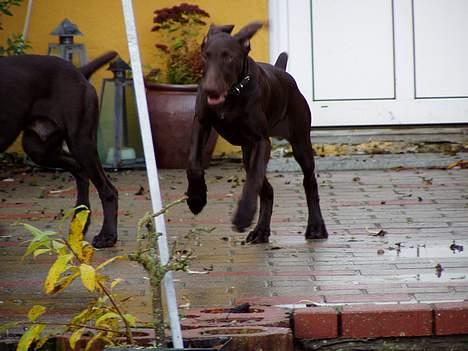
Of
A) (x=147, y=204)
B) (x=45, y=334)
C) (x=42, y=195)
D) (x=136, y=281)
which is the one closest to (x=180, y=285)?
(x=136, y=281)

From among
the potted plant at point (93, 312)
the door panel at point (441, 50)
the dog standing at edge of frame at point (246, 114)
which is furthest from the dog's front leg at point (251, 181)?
the door panel at point (441, 50)

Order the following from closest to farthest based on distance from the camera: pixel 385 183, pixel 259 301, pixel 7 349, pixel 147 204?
pixel 7 349 → pixel 259 301 → pixel 147 204 → pixel 385 183

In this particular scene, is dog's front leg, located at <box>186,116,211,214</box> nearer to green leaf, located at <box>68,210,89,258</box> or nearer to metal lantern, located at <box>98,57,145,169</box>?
green leaf, located at <box>68,210,89,258</box>

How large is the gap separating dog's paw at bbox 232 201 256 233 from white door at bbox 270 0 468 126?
15.1 ft

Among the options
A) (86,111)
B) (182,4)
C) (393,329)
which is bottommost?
(393,329)

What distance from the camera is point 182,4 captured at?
10.4 m

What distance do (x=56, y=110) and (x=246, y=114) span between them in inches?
52.0

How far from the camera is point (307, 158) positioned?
7473mm

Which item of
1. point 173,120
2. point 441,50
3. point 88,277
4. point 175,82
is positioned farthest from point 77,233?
point 441,50

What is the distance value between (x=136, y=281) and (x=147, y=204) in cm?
259

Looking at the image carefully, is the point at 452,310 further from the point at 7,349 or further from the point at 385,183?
the point at 385,183

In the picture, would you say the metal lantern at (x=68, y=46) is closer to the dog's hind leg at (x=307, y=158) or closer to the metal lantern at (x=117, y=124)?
the metal lantern at (x=117, y=124)

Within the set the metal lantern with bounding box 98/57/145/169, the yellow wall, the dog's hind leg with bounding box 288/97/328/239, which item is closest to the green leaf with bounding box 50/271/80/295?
the dog's hind leg with bounding box 288/97/328/239

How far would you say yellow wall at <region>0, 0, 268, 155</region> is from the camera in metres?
10.7
